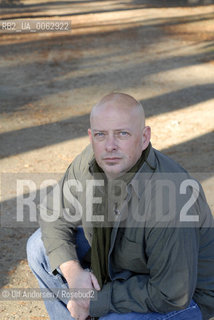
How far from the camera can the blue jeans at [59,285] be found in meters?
2.50

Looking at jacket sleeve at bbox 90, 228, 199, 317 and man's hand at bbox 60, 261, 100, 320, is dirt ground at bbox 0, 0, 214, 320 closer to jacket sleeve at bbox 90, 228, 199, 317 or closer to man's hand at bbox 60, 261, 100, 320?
man's hand at bbox 60, 261, 100, 320

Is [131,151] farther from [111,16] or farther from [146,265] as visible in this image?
[111,16]

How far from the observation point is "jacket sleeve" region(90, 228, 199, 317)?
7.68 ft

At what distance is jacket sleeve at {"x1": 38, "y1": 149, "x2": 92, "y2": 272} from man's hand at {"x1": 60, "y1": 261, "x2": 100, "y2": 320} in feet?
0.24

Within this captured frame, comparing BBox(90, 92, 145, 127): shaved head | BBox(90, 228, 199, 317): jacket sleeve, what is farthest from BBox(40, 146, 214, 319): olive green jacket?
BBox(90, 92, 145, 127): shaved head

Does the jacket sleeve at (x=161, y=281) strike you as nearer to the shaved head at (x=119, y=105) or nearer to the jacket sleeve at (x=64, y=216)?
the jacket sleeve at (x=64, y=216)

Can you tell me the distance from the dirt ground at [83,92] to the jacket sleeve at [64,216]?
810 millimetres

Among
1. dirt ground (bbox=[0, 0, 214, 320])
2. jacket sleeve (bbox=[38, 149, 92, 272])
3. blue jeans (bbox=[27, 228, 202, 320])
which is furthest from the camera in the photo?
dirt ground (bbox=[0, 0, 214, 320])

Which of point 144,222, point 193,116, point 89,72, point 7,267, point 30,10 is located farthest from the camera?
point 30,10

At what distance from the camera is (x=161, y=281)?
2404 mm

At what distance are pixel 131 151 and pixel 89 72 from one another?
6.60 metres

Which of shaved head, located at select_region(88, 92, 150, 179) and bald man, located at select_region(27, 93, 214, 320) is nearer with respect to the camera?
bald man, located at select_region(27, 93, 214, 320)

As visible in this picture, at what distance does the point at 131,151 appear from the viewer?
254 cm

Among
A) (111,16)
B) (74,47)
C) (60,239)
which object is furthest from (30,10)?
(60,239)
